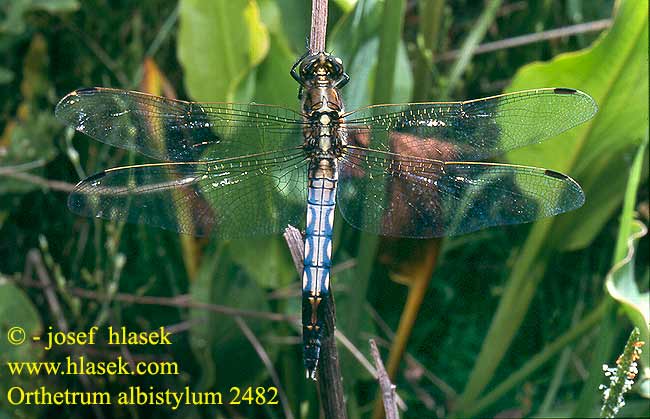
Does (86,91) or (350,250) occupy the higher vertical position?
(350,250)

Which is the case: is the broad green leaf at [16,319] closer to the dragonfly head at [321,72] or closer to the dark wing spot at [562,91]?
the dragonfly head at [321,72]

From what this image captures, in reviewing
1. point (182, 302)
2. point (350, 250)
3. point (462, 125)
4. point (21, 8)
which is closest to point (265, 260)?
point (182, 302)

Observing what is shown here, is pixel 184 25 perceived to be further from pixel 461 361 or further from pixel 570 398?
pixel 570 398

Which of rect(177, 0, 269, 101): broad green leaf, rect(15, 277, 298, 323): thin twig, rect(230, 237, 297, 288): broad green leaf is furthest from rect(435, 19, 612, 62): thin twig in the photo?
rect(15, 277, 298, 323): thin twig

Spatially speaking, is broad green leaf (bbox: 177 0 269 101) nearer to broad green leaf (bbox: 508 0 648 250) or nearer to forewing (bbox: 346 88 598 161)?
forewing (bbox: 346 88 598 161)

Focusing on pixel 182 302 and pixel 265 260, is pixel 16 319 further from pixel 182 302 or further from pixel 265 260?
pixel 265 260

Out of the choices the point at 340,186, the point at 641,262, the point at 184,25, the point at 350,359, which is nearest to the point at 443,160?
the point at 340,186

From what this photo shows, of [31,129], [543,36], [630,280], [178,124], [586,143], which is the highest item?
[543,36]

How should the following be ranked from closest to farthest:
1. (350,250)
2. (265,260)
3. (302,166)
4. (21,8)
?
(302,166)
(265,260)
(21,8)
(350,250)
